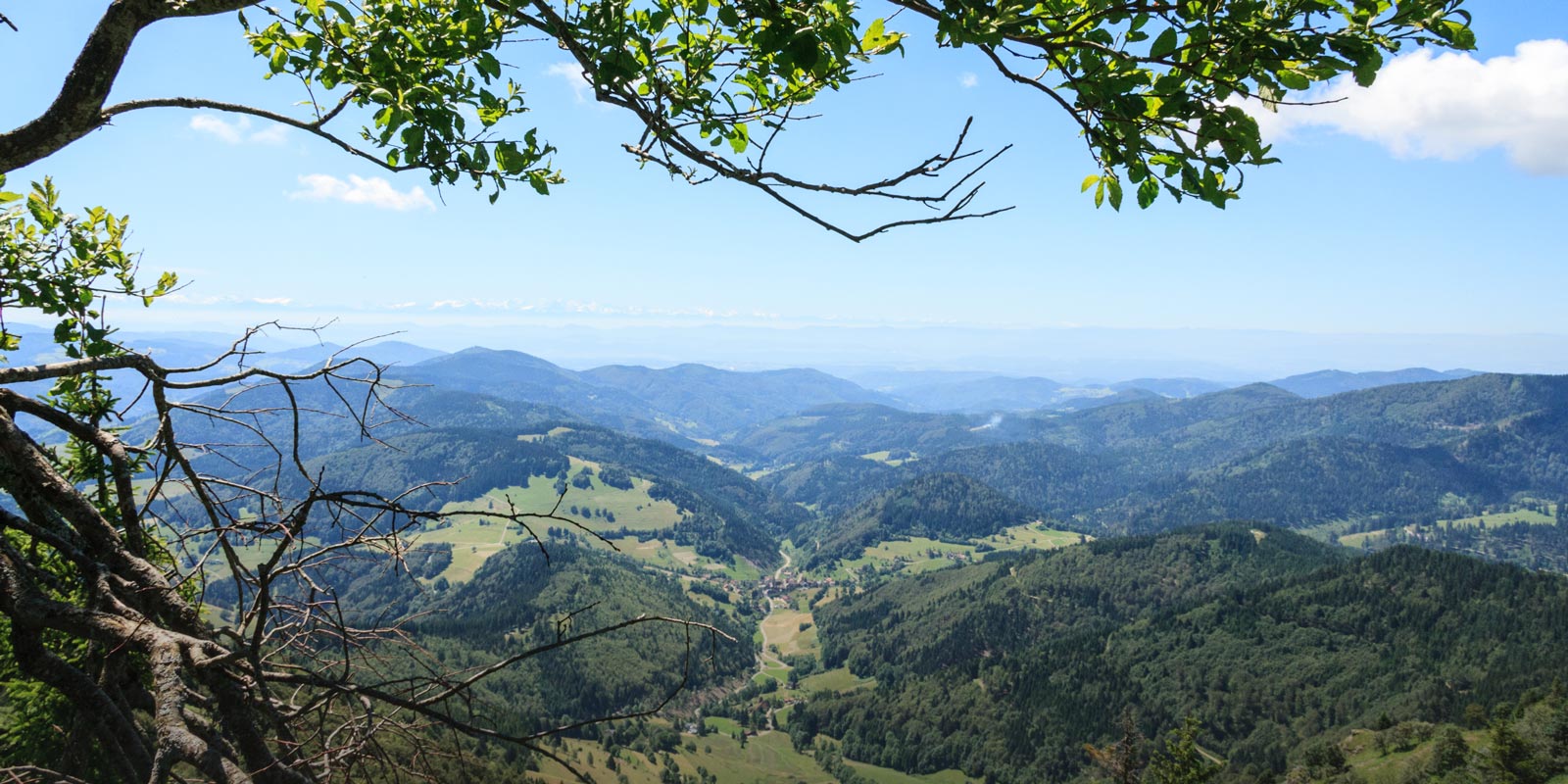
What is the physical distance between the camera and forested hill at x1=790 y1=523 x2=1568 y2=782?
129 metres

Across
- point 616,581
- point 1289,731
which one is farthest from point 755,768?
point 1289,731

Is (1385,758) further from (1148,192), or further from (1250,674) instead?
(1148,192)

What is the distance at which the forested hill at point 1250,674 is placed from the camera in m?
129

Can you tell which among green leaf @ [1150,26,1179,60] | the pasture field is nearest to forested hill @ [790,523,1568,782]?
the pasture field

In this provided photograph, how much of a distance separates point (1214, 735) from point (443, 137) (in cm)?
17723

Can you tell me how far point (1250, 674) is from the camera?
148250 mm

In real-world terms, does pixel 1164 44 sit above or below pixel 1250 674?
above

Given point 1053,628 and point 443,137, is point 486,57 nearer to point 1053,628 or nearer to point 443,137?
point 443,137

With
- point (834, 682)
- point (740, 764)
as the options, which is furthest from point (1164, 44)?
point (834, 682)

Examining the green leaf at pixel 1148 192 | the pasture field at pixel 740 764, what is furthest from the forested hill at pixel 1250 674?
the green leaf at pixel 1148 192

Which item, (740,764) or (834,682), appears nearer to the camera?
(740,764)

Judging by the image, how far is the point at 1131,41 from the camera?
292 cm

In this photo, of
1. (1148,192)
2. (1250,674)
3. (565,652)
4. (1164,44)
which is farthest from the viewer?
(1250,674)

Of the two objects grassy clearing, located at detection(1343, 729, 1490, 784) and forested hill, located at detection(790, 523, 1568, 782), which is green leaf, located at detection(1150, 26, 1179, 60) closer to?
grassy clearing, located at detection(1343, 729, 1490, 784)
